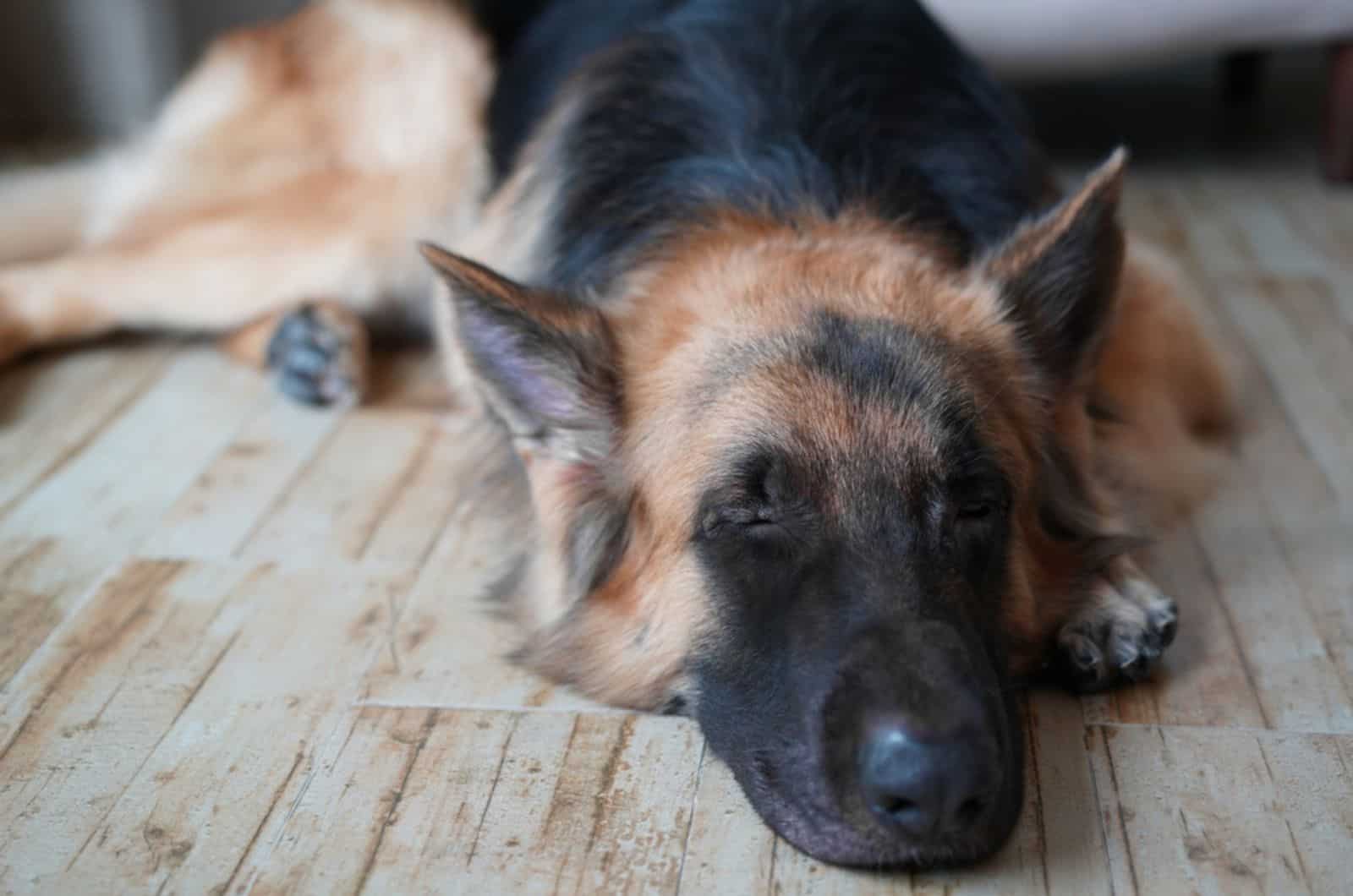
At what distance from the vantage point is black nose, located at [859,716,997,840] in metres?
1.76

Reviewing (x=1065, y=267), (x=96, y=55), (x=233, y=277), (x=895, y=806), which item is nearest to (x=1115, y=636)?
(x=1065, y=267)

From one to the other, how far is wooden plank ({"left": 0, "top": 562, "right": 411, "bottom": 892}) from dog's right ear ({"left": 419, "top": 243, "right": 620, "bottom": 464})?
1.80ft

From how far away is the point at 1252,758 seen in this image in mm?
2178

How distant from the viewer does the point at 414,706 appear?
238 centimetres

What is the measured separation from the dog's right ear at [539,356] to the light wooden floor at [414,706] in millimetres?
455

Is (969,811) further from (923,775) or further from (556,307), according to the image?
(556,307)

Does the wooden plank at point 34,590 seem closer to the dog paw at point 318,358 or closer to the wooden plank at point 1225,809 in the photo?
the dog paw at point 318,358

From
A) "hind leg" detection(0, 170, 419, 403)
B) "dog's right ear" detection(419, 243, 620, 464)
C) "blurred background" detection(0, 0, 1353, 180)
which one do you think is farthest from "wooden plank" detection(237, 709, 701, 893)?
"blurred background" detection(0, 0, 1353, 180)

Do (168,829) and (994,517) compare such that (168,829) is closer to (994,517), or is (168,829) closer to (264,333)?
(994,517)

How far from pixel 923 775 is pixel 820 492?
1.50ft

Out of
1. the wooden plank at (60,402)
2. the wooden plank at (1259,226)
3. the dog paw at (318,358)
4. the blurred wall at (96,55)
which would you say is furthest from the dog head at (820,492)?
the blurred wall at (96,55)

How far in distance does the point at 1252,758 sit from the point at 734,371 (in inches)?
39.5

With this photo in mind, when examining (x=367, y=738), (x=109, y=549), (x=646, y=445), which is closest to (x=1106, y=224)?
(x=646, y=445)

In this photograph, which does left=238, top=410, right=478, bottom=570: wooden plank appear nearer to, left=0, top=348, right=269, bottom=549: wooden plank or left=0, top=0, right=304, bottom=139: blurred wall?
left=0, top=348, right=269, bottom=549: wooden plank
